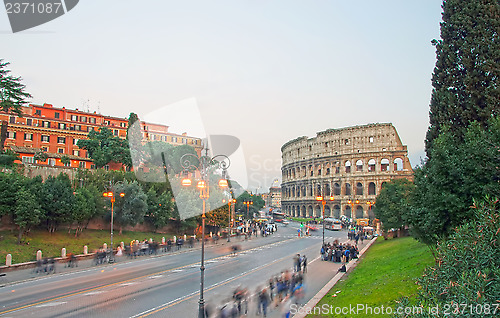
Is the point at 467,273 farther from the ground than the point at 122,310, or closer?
farther from the ground

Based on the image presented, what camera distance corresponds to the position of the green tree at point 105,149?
207ft

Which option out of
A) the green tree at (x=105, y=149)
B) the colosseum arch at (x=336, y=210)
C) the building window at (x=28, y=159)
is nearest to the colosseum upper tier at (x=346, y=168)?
the colosseum arch at (x=336, y=210)

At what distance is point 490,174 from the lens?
13.4 m

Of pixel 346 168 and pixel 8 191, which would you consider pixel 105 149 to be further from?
pixel 346 168

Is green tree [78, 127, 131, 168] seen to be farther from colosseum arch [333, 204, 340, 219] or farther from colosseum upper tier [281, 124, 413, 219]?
colosseum arch [333, 204, 340, 219]

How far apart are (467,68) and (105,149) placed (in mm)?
58563

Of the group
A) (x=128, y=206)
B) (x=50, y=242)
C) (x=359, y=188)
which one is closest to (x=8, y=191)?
(x=50, y=242)

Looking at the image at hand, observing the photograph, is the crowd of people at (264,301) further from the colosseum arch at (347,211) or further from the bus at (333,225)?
the colosseum arch at (347,211)

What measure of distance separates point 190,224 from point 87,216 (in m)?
15.0

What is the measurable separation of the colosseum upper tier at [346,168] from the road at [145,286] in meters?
66.1

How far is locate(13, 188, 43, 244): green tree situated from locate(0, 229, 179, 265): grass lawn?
103 centimetres

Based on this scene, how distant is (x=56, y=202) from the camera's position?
35469mm

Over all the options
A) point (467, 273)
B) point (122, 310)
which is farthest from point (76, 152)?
point (467, 273)

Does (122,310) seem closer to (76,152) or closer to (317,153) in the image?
(76,152)
